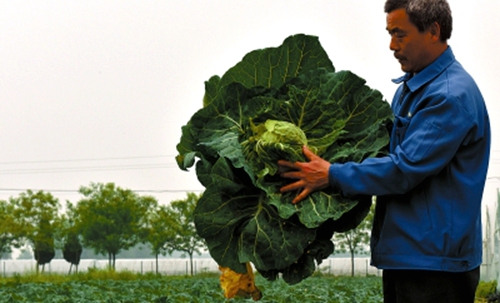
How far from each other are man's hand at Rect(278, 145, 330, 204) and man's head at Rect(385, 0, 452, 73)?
0.62 m

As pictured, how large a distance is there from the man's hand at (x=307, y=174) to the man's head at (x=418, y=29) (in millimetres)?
623

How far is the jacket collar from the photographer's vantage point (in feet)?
11.4

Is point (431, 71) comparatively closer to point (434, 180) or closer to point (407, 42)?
point (407, 42)

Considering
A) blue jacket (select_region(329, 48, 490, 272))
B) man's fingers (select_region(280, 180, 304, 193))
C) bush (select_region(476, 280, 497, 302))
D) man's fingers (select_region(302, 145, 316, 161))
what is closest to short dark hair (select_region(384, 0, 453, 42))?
blue jacket (select_region(329, 48, 490, 272))

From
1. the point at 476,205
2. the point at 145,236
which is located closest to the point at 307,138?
the point at 476,205

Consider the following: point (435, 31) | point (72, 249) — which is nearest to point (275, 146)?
point (435, 31)

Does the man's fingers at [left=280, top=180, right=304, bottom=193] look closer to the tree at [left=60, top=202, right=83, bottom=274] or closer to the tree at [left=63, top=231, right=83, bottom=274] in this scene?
the tree at [left=60, top=202, right=83, bottom=274]

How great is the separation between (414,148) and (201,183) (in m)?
1.01

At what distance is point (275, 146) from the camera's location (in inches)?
134

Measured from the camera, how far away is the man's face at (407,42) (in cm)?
342

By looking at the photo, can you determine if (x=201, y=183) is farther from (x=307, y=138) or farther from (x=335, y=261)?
(x=335, y=261)

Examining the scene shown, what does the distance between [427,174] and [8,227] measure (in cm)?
5094

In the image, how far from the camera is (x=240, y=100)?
12.0ft

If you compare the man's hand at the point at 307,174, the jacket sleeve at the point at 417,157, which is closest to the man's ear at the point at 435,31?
the jacket sleeve at the point at 417,157
